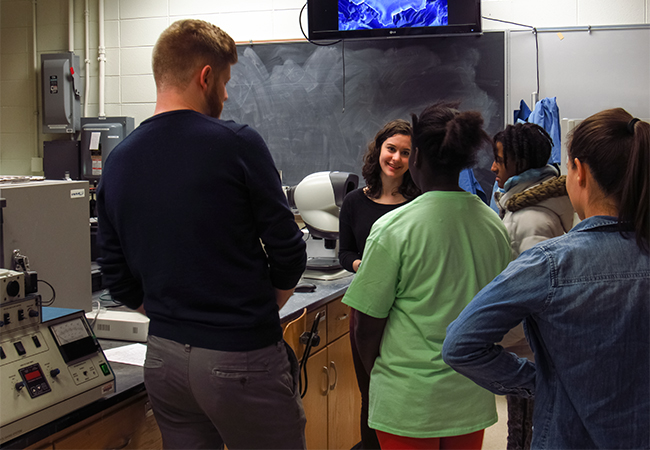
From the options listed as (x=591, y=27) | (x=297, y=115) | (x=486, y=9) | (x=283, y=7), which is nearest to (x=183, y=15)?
(x=283, y=7)

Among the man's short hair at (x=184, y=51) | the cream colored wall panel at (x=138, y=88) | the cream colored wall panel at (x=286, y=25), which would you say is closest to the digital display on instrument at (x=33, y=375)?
the man's short hair at (x=184, y=51)

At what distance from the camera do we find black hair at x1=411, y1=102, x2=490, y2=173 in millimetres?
1342

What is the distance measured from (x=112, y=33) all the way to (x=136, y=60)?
1.04 ft

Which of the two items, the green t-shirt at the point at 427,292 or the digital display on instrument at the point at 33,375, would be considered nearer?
the digital display on instrument at the point at 33,375

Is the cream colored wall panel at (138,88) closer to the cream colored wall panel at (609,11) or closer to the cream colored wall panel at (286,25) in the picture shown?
the cream colored wall panel at (286,25)

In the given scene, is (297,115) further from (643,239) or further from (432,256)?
(643,239)

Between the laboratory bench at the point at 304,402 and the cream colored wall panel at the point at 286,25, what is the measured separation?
2.40 meters

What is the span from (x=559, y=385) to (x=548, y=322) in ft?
0.35

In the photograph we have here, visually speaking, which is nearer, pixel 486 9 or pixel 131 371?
pixel 131 371

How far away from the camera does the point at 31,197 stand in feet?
5.29

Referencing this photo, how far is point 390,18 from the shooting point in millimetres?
3762

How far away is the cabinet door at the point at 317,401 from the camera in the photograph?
2156 millimetres

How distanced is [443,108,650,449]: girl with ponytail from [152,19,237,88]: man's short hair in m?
0.72

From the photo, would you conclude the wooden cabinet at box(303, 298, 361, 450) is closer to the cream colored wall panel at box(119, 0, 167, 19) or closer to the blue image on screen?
the blue image on screen
